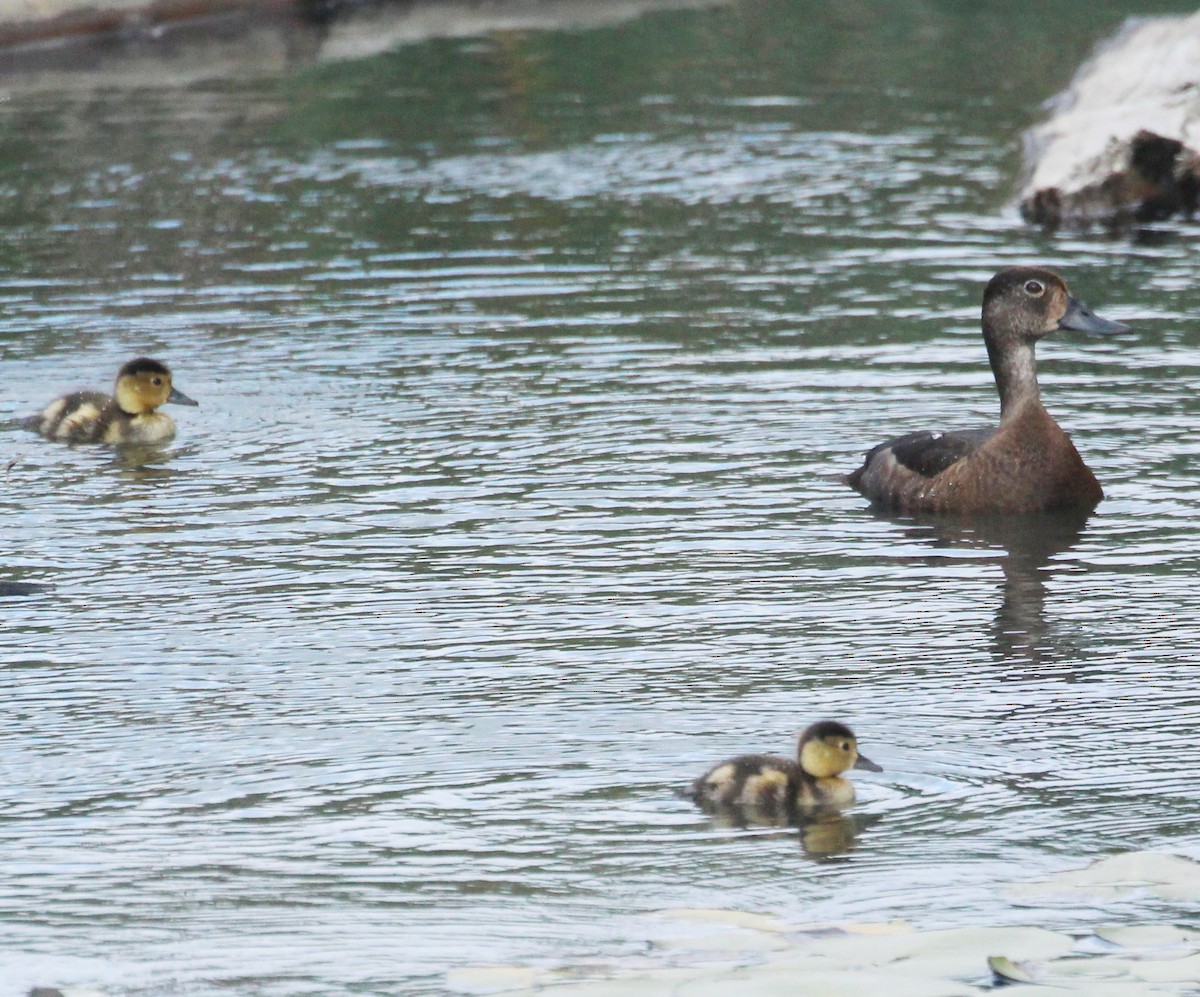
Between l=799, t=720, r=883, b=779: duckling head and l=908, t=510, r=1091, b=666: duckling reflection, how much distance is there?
167 centimetres

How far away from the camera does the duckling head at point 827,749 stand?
6.84 metres

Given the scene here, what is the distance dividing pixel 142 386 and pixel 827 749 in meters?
6.28

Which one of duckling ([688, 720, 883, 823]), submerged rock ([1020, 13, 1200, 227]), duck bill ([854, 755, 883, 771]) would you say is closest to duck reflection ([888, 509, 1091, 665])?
duck bill ([854, 755, 883, 771])

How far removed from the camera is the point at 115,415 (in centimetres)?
1227

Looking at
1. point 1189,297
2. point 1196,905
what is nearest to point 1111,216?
point 1189,297

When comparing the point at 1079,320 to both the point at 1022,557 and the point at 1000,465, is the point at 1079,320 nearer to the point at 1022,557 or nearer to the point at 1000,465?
the point at 1000,465

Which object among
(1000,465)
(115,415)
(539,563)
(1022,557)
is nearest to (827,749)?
(539,563)

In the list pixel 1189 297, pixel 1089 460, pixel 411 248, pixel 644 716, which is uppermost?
pixel 411 248

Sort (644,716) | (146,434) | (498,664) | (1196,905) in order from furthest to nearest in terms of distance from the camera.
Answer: (146,434) < (498,664) < (644,716) < (1196,905)

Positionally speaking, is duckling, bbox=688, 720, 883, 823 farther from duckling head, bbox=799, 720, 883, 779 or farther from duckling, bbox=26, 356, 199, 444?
duckling, bbox=26, 356, 199, 444

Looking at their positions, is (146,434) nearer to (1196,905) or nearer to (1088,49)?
(1196,905)

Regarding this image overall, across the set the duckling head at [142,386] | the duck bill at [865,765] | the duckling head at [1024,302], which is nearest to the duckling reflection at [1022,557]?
the duckling head at [1024,302]

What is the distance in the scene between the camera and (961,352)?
13430 millimetres

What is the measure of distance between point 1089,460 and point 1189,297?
145 inches
